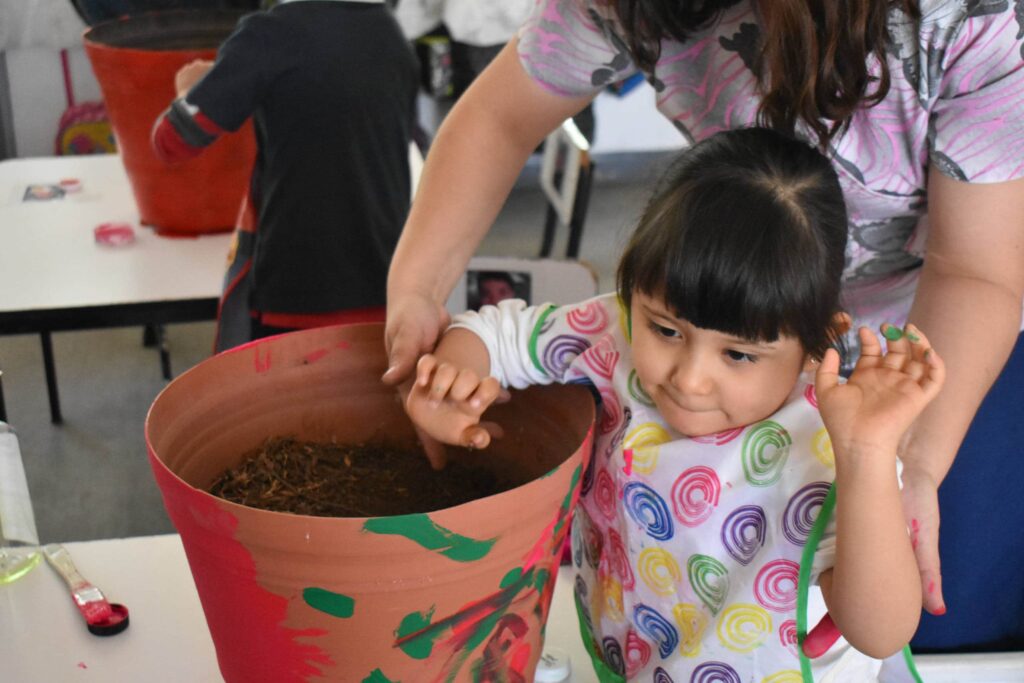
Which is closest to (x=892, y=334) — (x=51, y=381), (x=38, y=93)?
(x=51, y=381)

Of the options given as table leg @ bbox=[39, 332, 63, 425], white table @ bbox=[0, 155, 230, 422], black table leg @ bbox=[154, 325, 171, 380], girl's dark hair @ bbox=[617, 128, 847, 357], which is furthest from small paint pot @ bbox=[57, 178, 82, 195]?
girl's dark hair @ bbox=[617, 128, 847, 357]

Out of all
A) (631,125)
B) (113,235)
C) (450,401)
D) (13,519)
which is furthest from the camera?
(631,125)

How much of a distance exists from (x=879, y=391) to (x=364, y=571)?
0.36 metres

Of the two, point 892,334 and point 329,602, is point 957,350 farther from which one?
point 329,602

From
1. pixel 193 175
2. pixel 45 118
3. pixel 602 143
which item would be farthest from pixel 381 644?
pixel 602 143

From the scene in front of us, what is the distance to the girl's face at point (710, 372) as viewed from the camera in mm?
833

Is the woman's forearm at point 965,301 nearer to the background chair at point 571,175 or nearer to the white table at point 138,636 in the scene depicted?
the white table at point 138,636

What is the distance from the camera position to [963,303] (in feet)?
2.80

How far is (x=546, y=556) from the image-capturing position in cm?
80

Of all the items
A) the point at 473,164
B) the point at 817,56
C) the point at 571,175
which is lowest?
the point at 571,175

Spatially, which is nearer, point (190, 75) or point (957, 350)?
point (957, 350)

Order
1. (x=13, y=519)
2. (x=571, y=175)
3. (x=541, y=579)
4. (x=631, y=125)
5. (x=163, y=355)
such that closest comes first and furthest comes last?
(x=541, y=579), (x=13, y=519), (x=571, y=175), (x=163, y=355), (x=631, y=125)

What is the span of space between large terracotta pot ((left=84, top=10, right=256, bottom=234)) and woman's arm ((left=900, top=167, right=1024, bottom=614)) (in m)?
1.34

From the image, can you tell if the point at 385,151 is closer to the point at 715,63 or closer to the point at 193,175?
the point at 193,175
